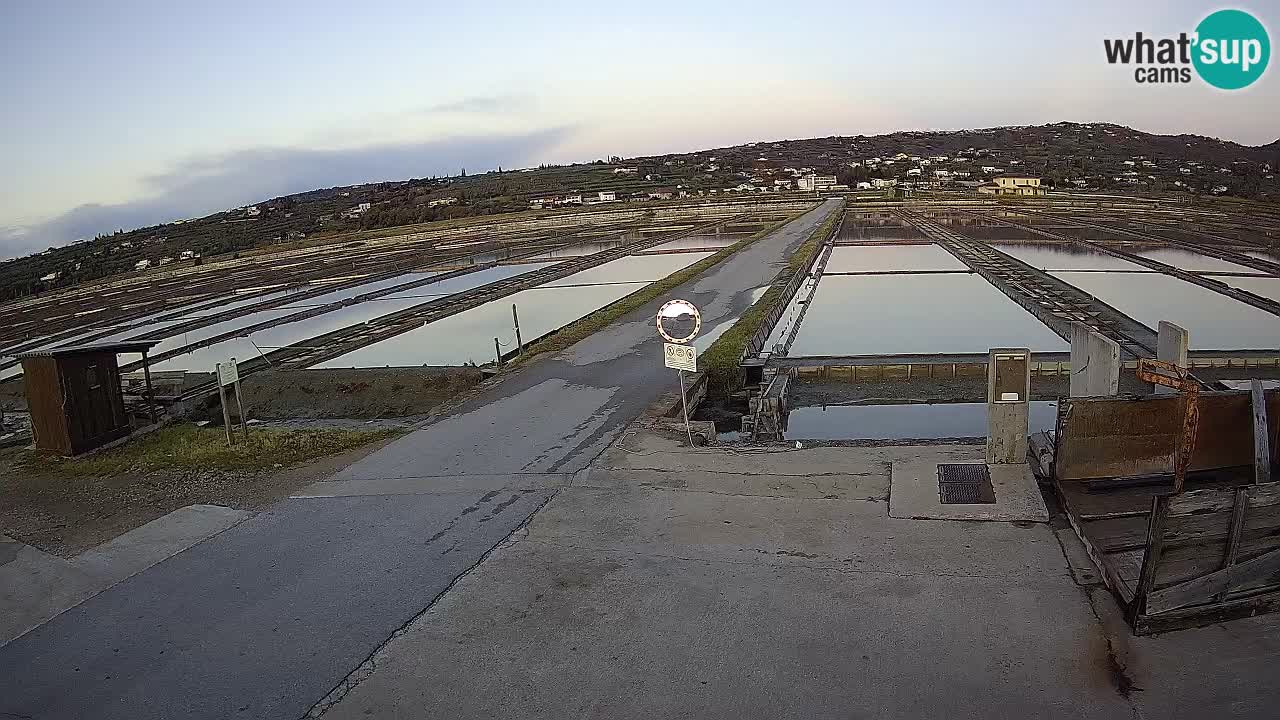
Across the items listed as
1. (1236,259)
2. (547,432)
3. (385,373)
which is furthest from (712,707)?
(1236,259)

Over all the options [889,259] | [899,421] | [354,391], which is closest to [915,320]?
[899,421]

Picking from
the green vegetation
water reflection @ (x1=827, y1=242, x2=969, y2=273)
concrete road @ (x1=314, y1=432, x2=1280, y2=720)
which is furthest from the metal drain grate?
water reflection @ (x1=827, y1=242, x2=969, y2=273)

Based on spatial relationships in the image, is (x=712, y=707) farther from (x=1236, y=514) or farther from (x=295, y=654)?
(x=1236, y=514)

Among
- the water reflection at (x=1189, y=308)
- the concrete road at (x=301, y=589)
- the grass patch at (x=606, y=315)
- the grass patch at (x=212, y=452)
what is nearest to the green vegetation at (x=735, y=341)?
the grass patch at (x=606, y=315)

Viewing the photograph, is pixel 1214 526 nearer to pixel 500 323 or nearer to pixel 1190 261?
pixel 500 323

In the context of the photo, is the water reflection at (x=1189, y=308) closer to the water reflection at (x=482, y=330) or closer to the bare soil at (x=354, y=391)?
the bare soil at (x=354, y=391)

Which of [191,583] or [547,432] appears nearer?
[191,583]

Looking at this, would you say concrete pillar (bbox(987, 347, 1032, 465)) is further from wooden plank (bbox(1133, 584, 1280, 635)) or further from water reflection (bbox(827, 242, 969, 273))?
water reflection (bbox(827, 242, 969, 273))
